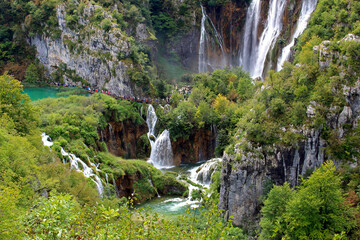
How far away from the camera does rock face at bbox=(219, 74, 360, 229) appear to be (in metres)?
26.7

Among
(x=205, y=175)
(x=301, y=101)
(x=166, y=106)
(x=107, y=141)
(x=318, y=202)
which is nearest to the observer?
(x=318, y=202)

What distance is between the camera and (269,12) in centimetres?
5888

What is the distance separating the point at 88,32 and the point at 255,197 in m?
39.9

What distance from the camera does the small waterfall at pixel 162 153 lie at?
44.9m

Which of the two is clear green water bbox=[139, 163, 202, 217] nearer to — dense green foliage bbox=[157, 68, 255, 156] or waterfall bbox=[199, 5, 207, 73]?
dense green foliage bbox=[157, 68, 255, 156]

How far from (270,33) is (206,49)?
15.4 metres

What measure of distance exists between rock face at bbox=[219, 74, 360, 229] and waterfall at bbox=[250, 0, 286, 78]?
30.6 meters

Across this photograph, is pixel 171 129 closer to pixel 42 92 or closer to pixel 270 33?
pixel 42 92

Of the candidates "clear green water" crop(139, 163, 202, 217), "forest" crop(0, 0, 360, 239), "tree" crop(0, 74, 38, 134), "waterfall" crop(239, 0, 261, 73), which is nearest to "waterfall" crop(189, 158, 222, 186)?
"forest" crop(0, 0, 360, 239)

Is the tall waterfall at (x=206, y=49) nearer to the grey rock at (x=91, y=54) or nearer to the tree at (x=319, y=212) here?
the grey rock at (x=91, y=54)

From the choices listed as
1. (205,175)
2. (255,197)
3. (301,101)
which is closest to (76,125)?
(205,175)

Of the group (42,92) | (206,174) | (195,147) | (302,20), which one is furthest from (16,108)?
(302,20)

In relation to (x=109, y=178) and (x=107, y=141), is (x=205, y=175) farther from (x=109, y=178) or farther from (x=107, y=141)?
(x=107, y=141)

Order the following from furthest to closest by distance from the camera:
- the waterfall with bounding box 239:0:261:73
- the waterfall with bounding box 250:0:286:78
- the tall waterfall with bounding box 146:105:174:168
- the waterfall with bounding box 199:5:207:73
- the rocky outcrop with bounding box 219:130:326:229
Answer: the waterfall with bounding box 199:5:207:73 < the waterfall with bounding box 239:0:261:73 < the waterfall with bounding box 250:0:286:78 < the tall waterfall with bounding box 146:105:174:168 < the rocky outcrop with bounding box 219:130:326:229
